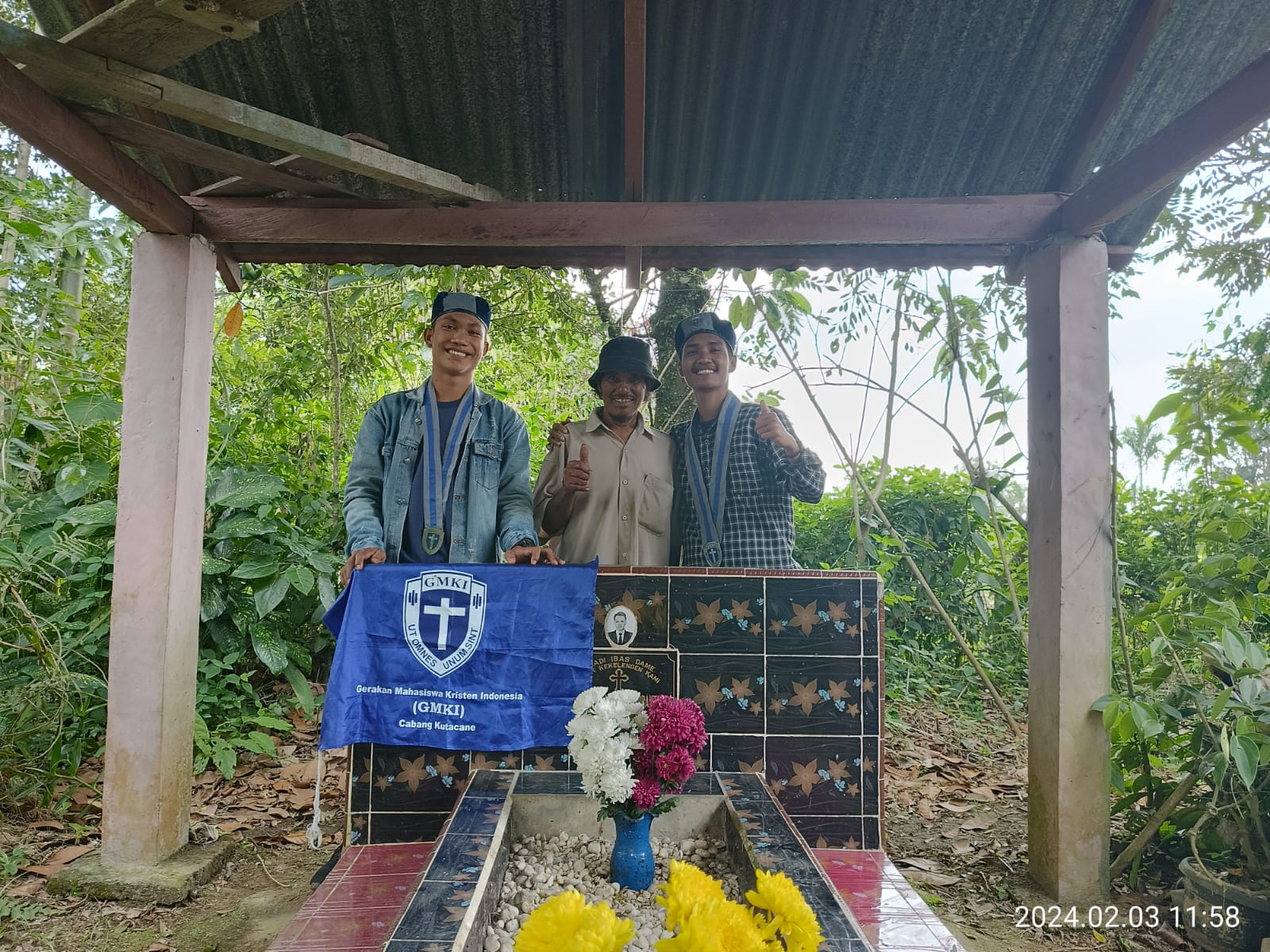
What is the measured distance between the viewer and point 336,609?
3188mm

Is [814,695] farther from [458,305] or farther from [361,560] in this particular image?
[458,305]

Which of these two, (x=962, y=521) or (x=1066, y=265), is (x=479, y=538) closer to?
(x=1066, y=265)

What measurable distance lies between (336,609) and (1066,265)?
11.4 ft

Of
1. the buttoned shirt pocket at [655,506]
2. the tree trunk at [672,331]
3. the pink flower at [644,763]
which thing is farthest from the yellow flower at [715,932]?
the tree trunk at [672,331]

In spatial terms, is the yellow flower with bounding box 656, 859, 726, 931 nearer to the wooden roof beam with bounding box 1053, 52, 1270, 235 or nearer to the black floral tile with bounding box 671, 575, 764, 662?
the black floral tile with bounding box 671, 575, 764, 662

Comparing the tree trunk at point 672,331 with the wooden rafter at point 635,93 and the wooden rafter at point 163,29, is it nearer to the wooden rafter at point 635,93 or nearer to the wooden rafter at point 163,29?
the wooden rafter at point 635,93

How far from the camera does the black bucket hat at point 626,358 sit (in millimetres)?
3783

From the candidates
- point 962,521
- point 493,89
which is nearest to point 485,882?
point 493,89

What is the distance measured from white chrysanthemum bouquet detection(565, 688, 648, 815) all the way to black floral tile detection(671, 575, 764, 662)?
878 millimetres

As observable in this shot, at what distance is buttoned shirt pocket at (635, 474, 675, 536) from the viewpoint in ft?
12.3

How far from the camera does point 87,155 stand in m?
3.12

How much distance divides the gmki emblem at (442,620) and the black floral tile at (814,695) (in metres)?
1.20

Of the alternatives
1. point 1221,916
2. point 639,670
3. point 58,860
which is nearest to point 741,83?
point 639,670

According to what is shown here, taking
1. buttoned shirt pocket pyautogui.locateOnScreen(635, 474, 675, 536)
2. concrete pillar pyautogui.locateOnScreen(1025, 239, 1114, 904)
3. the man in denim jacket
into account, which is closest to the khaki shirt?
buttoned shirt pocket pyautogui.locateOnScreen(635, 474, 675, 536)
